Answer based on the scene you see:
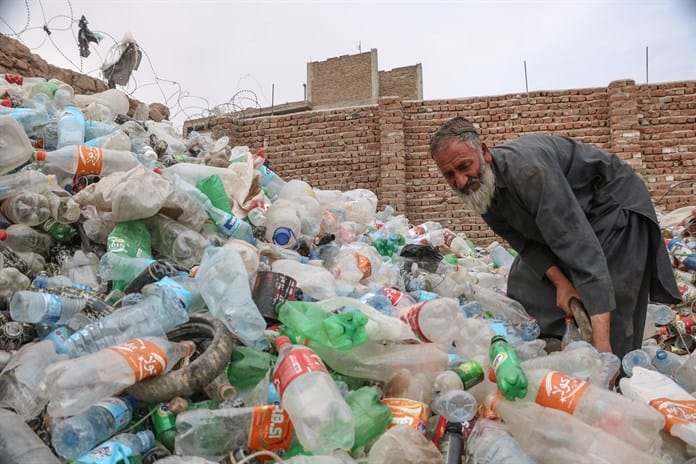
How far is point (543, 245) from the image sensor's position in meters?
2.58

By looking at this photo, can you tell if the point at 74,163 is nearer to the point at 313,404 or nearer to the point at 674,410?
the point at 313,404

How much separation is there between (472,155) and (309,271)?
99cm

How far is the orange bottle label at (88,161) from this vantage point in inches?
115

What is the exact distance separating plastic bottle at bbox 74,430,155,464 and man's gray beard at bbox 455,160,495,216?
169 cm

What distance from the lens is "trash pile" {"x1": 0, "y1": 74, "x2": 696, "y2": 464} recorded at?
140 cm

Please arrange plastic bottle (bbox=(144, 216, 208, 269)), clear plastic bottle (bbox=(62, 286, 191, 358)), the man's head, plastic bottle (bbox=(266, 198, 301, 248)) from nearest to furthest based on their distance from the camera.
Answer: clear plastic bottle (bbox=(62, 286, 191, 358)) < the man's head < plastic bottle (bbox=(144, 216, 208, 269)) < plastic bottle (bbox=(266, 198, 301, 248))

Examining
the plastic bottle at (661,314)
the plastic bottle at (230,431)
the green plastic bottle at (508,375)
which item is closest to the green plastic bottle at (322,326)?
the plastic bottle at (230,431)

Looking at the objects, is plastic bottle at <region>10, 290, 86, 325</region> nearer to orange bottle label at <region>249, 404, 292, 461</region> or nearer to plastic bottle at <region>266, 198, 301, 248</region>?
orange bottle label at <region>249, 404, 292, 461</region>

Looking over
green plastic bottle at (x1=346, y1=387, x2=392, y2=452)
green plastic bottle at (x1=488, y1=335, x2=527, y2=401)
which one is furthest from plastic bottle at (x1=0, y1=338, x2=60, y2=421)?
green plastic bottle at (x1=488, y1=335, x2=527, y2=401)

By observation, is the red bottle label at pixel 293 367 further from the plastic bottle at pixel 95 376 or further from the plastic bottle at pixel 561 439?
the plastic bottle at pixel 561 439

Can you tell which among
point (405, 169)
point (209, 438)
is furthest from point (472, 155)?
point (405, 169)

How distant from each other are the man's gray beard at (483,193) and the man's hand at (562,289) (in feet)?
1.51

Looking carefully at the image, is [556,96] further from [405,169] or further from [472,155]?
[472,155]

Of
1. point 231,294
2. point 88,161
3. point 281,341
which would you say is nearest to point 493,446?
point 281,341
